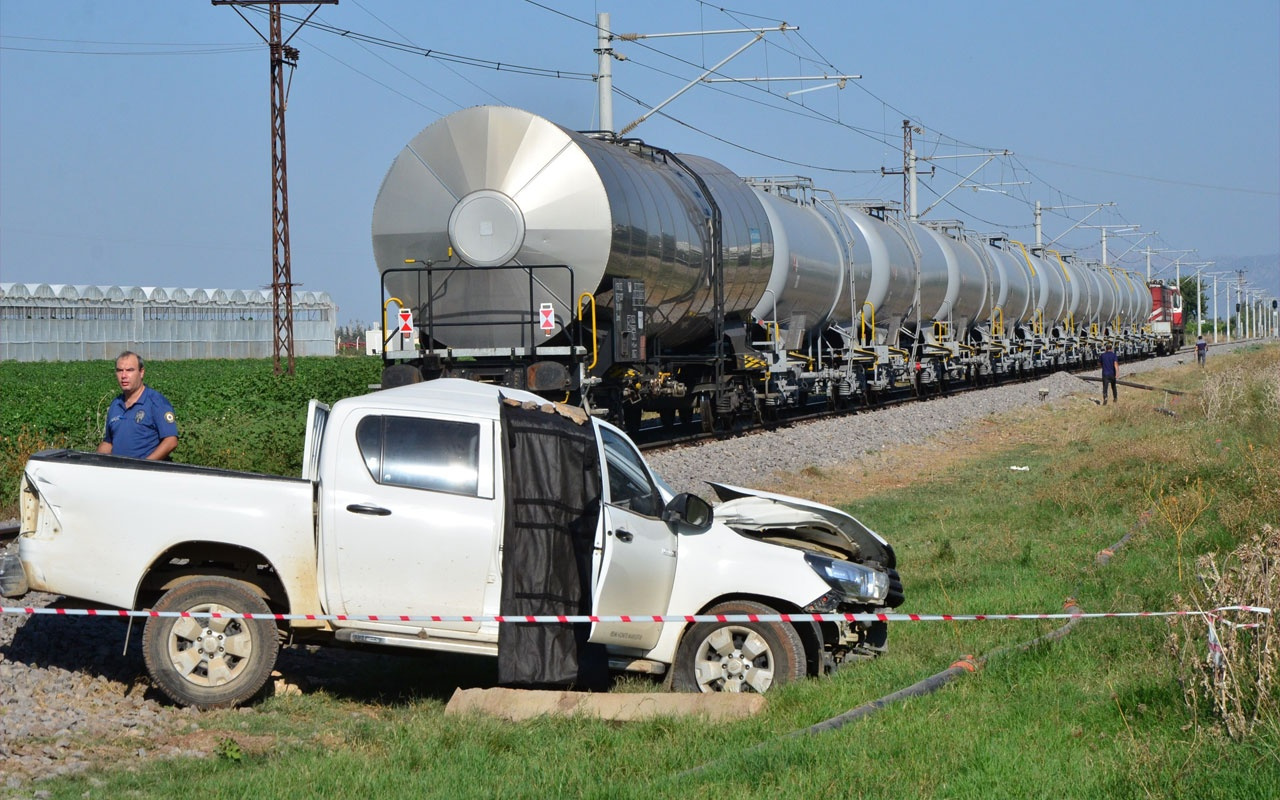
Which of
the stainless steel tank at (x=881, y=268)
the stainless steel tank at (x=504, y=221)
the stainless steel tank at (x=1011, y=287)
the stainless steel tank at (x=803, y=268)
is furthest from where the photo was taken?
the stainless steel tank at (x=1011, y=287)

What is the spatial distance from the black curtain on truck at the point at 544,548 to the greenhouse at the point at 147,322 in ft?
232

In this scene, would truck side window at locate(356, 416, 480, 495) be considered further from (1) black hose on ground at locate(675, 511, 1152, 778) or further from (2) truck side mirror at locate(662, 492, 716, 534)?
(1) black hose on ground at locate(675, 511, 1152, 778)

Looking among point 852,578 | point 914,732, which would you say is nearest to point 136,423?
point 852,578

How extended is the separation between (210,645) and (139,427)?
2.22 meters

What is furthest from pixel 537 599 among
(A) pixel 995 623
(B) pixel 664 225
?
(B) pixel 664 225

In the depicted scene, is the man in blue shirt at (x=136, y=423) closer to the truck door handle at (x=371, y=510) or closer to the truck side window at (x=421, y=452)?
the truck side window at (x=421, y=452)

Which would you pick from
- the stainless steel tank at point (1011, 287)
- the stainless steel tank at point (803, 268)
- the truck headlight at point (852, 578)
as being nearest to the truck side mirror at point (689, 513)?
the truck headlight at point (852, 578)

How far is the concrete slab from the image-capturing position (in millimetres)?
7188

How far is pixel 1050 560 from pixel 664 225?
27.2 ft

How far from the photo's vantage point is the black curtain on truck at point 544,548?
7457 millimetres

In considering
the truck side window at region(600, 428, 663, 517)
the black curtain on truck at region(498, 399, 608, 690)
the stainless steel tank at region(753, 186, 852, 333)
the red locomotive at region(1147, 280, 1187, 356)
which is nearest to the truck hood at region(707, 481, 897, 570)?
the truck side window at region(600, 428, 663, 517)

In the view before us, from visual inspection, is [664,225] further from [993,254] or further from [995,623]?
[993,254]

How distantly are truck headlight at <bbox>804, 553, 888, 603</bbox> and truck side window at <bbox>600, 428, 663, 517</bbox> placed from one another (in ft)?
3.10

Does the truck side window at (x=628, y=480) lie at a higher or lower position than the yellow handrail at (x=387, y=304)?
lower
